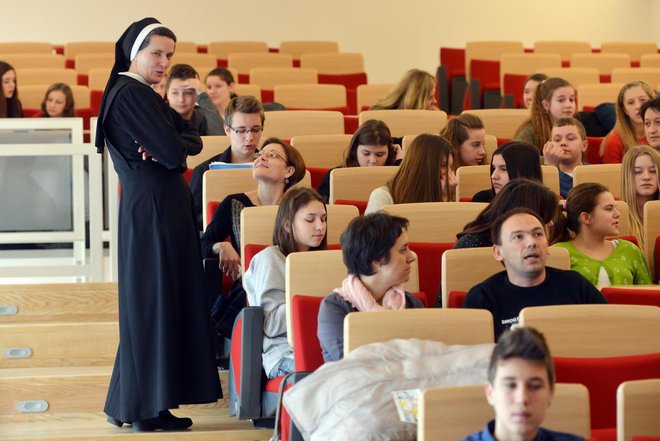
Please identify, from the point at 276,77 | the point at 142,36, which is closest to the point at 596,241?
the point at 142,36

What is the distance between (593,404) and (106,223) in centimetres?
314

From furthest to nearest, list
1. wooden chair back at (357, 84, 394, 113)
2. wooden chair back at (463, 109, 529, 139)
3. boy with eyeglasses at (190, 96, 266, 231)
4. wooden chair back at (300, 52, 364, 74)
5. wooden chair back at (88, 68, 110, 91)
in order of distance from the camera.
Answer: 1. wooden chair back at (300, 52, 364, 74)
2. wooden chair back at (88, 68, 110, 91)
3. wooden chair back at (357, 84, 394, 113)
4. wooden chair back at (463, 109, 529, 139)
5. boy with eyeglasses at (190, 96, 266, 231)

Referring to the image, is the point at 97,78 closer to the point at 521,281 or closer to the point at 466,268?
the point at 466,268

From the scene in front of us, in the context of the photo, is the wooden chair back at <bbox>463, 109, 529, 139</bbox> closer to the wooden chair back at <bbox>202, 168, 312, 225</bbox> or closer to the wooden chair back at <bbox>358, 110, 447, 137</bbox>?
the wooden chair back at <bbox>358, 110, 447, 137</bbox>

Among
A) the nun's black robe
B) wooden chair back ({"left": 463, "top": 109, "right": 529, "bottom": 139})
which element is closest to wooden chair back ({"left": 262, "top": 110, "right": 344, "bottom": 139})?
wooden chair back ({"left": 463, "top": 109, "right": 529, "bottom": 139})

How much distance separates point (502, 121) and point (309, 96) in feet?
4.46

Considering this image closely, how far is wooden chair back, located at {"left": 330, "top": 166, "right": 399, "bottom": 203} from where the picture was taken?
4.99m

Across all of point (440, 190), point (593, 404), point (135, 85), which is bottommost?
point (593, 404)

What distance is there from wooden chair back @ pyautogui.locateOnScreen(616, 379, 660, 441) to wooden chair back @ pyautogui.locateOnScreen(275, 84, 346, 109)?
498cm

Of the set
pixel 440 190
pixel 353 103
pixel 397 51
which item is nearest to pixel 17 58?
pixel 353 103

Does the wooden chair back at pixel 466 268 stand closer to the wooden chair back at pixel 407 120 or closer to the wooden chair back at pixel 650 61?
the wooden chair back at pixel 407 120

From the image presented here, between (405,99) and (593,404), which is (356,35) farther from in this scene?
(593,404)

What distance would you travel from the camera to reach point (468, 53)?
973 centimetres

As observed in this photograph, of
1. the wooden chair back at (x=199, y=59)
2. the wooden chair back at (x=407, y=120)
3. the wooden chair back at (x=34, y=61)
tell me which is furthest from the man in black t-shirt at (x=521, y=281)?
the wooden chair back at (x=34, y=61)
